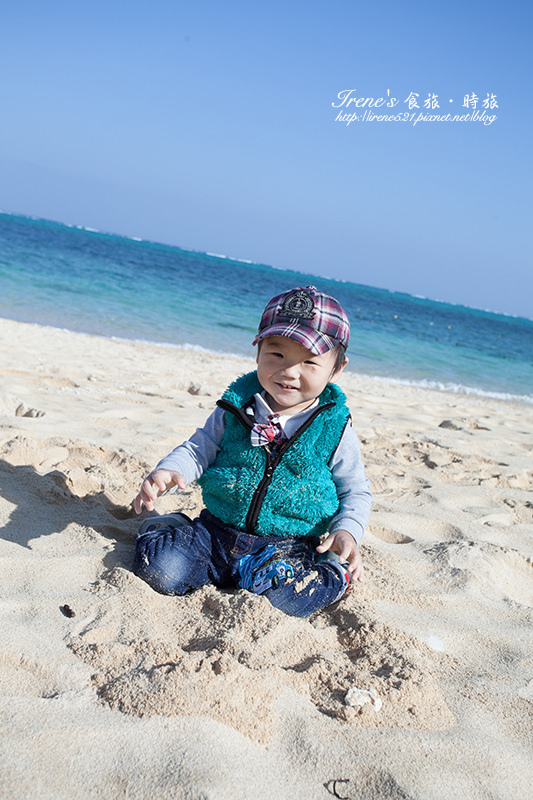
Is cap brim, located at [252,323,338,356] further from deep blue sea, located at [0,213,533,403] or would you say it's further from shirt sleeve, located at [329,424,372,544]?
deep blue sea, located at [0,213,533,403]

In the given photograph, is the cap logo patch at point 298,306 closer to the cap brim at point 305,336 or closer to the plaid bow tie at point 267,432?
the cap brim at point 305,336

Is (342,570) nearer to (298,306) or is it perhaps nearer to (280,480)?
(280,480)

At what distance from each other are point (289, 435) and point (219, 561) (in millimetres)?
483

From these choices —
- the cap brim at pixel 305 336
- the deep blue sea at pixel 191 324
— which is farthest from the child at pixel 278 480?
the deep blue sea at pixel 191 324

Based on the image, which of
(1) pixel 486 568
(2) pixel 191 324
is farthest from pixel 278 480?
(2) pixel 191 324

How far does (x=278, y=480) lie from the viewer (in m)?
2.10

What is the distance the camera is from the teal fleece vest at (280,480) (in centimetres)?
209

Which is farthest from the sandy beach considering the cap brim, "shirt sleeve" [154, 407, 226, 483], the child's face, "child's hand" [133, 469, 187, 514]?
the cap brim

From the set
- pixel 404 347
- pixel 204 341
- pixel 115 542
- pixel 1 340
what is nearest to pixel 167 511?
pixel 115 542

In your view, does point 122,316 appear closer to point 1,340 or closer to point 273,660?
point 1,340

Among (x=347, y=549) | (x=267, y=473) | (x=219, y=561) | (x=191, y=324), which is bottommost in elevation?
(x=191, y=324)

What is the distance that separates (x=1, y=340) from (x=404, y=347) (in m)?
10.5

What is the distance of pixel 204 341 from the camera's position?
10.8 metres

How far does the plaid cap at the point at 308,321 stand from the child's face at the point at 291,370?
1.6 inches
